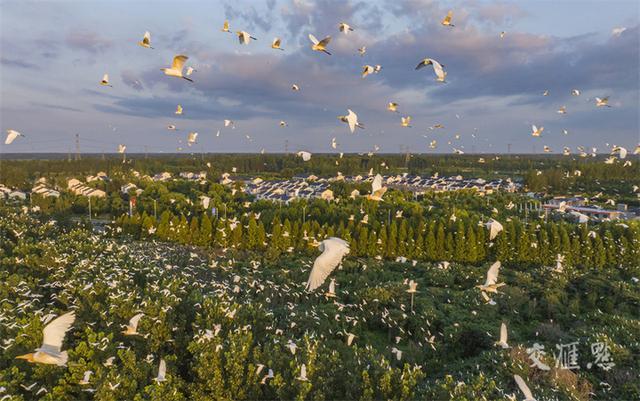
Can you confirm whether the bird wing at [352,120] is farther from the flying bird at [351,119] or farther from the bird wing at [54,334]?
the bird wing at [54,334]

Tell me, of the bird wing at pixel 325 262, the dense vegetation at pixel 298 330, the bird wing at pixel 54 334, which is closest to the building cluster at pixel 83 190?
the dense vegetation at pixel 298 330

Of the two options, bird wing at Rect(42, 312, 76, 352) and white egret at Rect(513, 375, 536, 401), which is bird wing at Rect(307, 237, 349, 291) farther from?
bird wing at Rect(42, 312, 76, 352)

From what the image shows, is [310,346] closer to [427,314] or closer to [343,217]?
[427,314]

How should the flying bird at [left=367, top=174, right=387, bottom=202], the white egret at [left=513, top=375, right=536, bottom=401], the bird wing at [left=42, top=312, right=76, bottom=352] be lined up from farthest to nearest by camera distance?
the flying bird at [left=367, top=174, right=387, bottom=202] < the bird wing at [left=42, top=312, right=76, bottom=352] < the white egret at [left=513, top=375, right=536, bottom=401]

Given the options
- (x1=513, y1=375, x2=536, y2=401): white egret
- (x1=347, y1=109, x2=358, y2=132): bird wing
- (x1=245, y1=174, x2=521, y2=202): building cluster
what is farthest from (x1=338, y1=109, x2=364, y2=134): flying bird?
(x1=245, y1=174, x2=521, y2=202): building cluster

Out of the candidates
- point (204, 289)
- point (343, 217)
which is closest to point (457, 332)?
point (204, 289)

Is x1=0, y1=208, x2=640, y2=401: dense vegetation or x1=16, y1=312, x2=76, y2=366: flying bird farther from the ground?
x1=16, y1=312, x2=76, y2=366: flying bird

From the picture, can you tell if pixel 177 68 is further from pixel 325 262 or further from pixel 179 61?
pixel 325 262

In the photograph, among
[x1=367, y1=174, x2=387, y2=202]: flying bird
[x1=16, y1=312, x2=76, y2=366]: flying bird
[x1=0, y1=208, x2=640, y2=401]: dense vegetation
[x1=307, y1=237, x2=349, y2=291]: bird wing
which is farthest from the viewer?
[x1=367, y1=174, x2=387, y2=202]: flying bird
